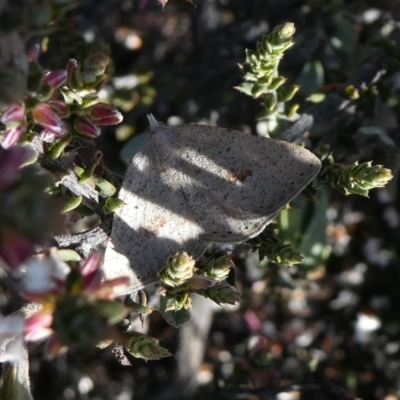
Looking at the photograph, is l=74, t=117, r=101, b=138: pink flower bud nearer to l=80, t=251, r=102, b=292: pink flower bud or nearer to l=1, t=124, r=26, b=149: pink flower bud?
l=1, t=124, r=26, b=149: pink flower bud

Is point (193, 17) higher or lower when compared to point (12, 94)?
lower

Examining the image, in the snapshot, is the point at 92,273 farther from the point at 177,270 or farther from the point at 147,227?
the point at 147,227

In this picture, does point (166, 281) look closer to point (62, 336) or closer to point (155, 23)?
point (62, 336)

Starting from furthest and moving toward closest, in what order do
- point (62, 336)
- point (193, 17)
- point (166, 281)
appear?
point (193, 17) → point (166, 281) → point (62, 336)

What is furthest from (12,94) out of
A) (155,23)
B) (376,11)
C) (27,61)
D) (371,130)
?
(155,23)

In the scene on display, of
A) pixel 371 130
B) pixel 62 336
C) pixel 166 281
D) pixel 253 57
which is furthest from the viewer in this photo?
pixel 371 130

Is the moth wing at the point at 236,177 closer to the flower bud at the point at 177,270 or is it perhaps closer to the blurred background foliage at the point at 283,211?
the flower bud at the point at 177,270
